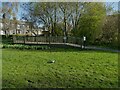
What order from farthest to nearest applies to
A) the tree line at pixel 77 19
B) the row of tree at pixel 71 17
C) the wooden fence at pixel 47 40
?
1. the row of tree at pixel 71 17
2. the tree line at pixel 77 19
3. the wooden fence at pixel 47 40

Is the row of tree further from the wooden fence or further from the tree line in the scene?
the wooden fence

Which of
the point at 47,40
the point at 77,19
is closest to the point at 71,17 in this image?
the point at 77,19

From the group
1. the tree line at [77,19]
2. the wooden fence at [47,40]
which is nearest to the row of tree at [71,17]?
the tree line at [77,19]

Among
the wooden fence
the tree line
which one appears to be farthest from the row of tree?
the wooden fence

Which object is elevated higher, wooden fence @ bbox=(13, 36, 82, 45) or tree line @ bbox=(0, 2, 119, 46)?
tree line @ bbox=(0, 2, 119, 46)

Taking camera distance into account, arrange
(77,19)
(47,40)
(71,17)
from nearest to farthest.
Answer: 1. (47,40)
2. (77,19)
3. (71,17)

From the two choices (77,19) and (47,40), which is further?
(77,19)

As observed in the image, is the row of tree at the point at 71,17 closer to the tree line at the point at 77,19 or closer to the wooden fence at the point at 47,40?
the tree line at the point at 77,19

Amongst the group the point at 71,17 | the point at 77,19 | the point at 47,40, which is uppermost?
the point at 71,17

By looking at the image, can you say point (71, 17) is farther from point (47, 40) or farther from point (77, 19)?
point (47, 40)

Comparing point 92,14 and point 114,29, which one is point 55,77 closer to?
point 114,29

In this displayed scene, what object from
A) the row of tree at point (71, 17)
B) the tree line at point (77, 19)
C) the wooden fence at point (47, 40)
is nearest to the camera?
the wooden fence at point (47, 40)

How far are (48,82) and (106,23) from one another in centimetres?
1991

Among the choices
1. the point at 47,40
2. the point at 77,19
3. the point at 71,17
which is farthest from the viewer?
the point at 71,17
